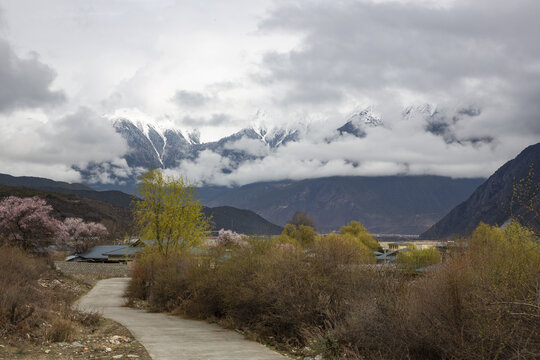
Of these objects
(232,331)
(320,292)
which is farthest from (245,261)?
(320,292)

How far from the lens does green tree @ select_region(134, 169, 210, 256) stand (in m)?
33.6

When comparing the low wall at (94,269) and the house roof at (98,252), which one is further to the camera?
the house roof at (98,252)

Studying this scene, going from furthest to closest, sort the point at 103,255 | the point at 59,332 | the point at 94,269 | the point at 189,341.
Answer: the point at 103,255 → the point at 94,269 → the point at 189,341 → the point at 59,332

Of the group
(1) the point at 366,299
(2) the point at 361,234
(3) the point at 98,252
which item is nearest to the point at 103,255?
(3) the point at 98,252

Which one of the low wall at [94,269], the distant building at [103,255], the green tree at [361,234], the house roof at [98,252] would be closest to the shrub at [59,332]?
the low wall at [94,269]

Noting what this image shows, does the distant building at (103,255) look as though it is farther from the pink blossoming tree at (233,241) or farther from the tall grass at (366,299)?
the tall grass at (366,299)

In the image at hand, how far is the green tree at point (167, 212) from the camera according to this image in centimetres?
3362

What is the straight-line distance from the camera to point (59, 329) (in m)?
14.1

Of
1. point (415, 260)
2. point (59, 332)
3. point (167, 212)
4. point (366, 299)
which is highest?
point (167, 212)

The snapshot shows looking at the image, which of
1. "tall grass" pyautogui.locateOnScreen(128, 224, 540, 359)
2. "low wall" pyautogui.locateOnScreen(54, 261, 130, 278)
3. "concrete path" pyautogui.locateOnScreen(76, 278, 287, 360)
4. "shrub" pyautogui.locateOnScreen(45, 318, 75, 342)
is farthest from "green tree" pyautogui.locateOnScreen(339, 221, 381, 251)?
"shrub" pyautogui.locateOnScreen(45, 318, 75, 342)

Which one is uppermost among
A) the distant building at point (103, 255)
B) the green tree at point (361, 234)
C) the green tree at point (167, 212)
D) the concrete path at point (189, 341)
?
the green tree at point (167, 212)

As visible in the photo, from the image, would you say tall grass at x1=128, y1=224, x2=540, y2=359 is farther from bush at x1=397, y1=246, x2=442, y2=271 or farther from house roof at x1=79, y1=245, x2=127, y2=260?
house roof at x1=79, y1=245, x2=127, y2=260

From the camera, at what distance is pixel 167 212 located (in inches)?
1325

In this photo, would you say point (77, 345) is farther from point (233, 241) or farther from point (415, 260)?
point (415, 260)
